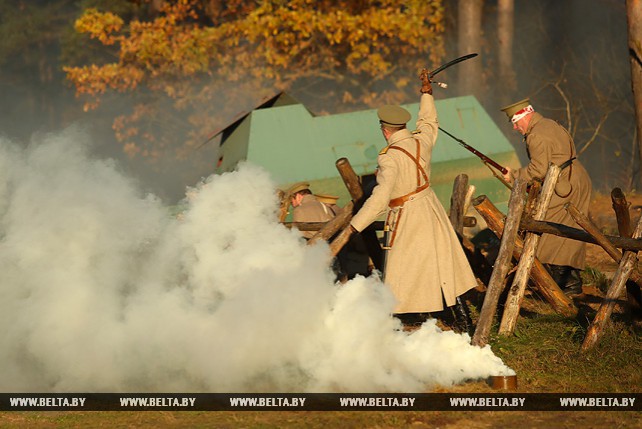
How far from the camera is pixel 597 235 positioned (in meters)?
7.28

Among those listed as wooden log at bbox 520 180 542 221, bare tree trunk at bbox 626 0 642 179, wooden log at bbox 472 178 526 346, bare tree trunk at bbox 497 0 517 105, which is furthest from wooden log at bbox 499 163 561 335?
bare tree trunk at bbox 497 0 517 105

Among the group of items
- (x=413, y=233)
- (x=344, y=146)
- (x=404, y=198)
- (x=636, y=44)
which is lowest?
(x=413, y=233)

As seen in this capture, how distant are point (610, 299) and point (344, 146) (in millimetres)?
4438

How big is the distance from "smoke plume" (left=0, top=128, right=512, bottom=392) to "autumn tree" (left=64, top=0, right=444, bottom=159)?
10469mm

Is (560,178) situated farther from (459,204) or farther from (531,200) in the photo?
(531,200)

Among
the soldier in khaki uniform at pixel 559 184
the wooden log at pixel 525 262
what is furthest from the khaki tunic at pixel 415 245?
the soldier in khaki uniform at pixel 559 184

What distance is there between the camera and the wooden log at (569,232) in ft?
23.4

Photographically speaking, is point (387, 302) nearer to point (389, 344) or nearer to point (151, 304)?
point (389, 344)

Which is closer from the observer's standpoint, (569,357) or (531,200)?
(569,357)

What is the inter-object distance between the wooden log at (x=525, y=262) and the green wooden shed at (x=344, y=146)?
309cm

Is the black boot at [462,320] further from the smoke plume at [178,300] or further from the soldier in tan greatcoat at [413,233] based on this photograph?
the smoke plume at [178,300]

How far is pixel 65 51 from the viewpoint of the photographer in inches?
928

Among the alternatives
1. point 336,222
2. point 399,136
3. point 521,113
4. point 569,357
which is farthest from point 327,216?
point 569,357

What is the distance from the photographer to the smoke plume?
638 centimetres
